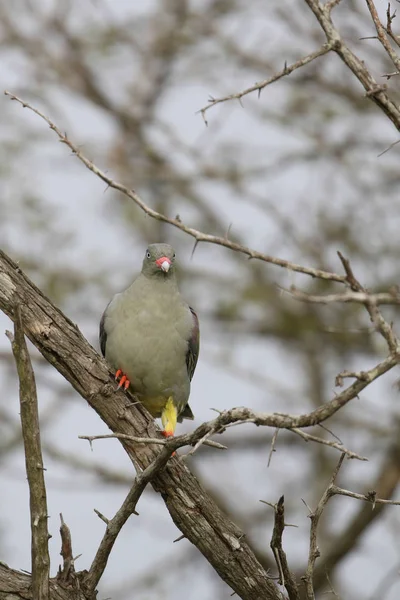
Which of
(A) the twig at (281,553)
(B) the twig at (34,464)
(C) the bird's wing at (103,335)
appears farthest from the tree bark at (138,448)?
(C) the bird's wing at (103,335)

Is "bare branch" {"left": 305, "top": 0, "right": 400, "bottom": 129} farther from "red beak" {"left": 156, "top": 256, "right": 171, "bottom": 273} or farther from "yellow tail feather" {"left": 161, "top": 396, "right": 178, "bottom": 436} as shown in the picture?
"yellow tail feather" {"left": 161, "top": 396, "right": 178, "bottom": 436}

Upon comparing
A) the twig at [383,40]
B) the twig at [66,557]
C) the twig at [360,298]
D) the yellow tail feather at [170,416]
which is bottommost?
the twig at [66,557]

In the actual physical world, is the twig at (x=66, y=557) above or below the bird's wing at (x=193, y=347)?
below

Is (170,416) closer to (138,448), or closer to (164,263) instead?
(164,263)

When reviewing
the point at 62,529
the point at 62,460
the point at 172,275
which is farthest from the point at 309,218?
the point at 62,529

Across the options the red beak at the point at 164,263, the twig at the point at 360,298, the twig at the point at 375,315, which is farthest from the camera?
the red beak at the point at 164,263

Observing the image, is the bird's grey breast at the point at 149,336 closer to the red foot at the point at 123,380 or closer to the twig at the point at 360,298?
the red foot at the point at 123,380

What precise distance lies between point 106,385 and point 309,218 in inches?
292

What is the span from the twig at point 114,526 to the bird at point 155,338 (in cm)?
108

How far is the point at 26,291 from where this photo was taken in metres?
4.48

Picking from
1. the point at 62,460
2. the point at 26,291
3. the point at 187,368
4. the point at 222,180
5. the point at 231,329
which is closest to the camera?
the point at 26,291

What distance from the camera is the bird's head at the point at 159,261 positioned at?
224 inches

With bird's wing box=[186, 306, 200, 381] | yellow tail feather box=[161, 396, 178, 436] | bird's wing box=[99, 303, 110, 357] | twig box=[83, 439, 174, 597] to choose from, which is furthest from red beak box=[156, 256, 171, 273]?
twig box=[83, 439, 174, 597]

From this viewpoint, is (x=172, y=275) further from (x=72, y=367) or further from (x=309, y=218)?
(x=309, y=218)
